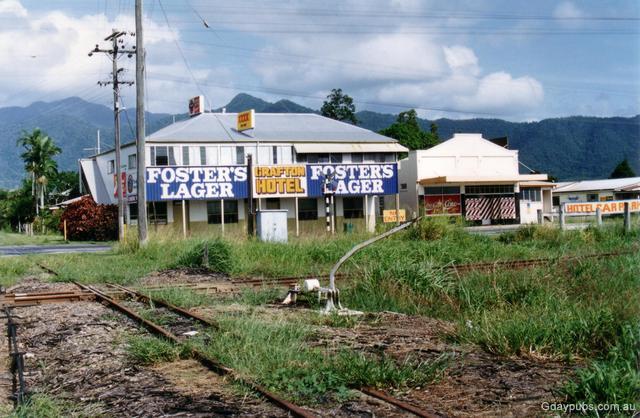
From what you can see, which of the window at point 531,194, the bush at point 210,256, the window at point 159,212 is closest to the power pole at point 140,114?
the bush at point 210,256

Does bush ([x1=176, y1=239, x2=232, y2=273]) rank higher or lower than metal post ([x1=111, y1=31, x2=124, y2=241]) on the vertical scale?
lower

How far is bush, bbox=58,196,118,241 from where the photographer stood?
44969 mm

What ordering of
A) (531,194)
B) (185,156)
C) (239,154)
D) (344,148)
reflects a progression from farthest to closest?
1. (531,194)
2. (344,148)
3. (239,154)
4. (185,156)

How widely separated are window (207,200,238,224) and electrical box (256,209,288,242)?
1810 cm

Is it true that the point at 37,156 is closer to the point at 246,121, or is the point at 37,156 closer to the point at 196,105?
the point at 196,105

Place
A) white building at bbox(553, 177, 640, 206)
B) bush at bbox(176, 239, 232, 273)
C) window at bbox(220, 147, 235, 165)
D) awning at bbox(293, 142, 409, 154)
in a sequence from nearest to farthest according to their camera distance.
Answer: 1. bush at bbox(176, 239, 232, 273)
2. window at bbox(220, 147, 235, 165)
3. awning at bbox(293, 142, 409, 154)
4. white building at bbox(553, 177, 640, 206)

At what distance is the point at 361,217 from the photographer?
48.9 metres

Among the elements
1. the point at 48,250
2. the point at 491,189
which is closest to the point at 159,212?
the point at 48,250

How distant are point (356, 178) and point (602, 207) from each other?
20.2m

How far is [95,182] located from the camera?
53812mm

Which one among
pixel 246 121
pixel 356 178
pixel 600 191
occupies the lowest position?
pixel 600 191

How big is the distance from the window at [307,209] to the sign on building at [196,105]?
428 inches

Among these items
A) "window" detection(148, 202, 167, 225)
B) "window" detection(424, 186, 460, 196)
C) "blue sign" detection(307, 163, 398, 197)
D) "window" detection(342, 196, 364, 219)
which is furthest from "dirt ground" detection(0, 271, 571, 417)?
"window" detection(424, 186, 460, 196)

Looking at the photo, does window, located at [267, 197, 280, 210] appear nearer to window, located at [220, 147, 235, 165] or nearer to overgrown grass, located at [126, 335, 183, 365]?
window, located at [220, 147, 235, 165]
